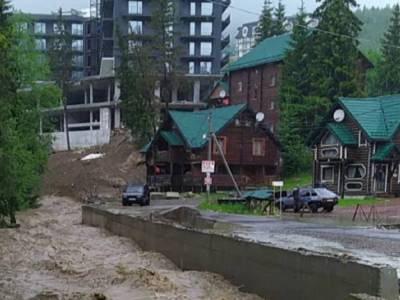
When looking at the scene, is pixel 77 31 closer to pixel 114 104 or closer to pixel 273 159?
pixel 114 104

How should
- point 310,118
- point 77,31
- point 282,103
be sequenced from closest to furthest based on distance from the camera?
point 310,118
point 282,103
point 77,31

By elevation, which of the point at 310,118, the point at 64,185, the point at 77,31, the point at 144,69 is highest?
the point at 77,31

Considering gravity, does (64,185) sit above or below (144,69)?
below

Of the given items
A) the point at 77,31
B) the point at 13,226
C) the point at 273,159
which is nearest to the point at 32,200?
the point at 13,226

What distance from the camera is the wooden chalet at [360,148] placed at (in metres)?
52.4

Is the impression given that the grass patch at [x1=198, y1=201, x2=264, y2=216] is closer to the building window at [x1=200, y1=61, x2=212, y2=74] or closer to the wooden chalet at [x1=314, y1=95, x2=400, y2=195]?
the wooden chalet at [x1=314, y1=95, x2=400, y2=195]

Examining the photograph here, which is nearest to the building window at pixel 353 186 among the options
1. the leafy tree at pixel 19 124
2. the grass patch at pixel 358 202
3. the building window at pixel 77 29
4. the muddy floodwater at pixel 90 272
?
the grass patch at pixel 358 202

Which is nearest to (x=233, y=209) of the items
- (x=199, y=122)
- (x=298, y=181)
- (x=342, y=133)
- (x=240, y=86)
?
(x=342, y=133)

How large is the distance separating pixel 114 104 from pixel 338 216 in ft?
217

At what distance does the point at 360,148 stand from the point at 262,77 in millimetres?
30007

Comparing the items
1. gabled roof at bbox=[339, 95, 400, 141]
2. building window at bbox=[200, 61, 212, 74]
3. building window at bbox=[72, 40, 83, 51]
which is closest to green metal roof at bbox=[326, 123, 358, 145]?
gabled roof at bbox=[339, 95, 400, 141]

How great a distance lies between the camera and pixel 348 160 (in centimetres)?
5456

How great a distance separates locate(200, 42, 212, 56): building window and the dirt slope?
22.6m

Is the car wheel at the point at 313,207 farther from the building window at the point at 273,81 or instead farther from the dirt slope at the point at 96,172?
the building window at the point at 273,81
